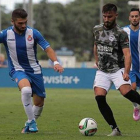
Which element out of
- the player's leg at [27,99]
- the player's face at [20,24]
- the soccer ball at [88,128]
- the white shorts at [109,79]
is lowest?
the soccer ball at [88,128]

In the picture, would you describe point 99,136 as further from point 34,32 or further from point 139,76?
Result: point 139,76

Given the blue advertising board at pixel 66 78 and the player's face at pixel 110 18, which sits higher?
the player's face at pixel 110 18

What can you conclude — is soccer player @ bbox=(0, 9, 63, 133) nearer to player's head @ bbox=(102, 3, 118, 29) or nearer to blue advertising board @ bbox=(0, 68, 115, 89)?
player's head @ bbox=(102, 3, 118, 29)

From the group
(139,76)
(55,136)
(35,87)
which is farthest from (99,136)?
(139,76)

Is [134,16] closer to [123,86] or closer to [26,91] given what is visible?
[123,86]

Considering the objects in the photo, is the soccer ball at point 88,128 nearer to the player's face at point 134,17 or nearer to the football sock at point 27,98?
the football sock at point 27,98

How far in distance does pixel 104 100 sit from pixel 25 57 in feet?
5.65

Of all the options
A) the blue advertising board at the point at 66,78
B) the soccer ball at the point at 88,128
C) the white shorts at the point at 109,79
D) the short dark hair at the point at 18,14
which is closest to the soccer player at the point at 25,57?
the short dark hair at the point at 18,14

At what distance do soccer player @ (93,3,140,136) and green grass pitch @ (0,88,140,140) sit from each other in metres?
0.55

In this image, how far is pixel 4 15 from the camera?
100438 millimetres

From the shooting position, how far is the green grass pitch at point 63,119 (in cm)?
1202

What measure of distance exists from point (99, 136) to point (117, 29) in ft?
6.26

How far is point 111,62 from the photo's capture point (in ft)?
39.3

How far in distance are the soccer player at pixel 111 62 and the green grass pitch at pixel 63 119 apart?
554mm
